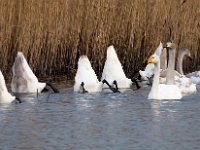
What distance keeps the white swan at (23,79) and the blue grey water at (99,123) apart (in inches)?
15.2

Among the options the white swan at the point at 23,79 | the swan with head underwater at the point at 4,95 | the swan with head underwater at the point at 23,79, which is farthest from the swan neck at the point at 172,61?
the swan with head underwater at the point at 4,95

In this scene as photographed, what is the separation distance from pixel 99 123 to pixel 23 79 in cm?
391

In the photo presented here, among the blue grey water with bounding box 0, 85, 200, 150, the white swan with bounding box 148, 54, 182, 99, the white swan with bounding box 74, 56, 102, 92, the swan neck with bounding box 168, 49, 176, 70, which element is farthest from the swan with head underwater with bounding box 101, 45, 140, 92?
the white swan with bounding box 148, 54, 182, 99

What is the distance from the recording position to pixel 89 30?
1683 centimetres

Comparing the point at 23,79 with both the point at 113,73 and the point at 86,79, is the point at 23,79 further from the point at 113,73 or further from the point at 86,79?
the point at 113,73

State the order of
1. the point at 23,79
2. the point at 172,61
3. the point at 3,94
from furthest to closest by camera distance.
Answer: the point at 172,61 → the point at 23,79 → the point at 3,94

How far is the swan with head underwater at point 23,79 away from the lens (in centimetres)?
1472

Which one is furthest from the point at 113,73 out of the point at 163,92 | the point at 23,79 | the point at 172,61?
the point at 163,92

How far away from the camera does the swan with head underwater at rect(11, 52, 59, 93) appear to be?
14.7 m

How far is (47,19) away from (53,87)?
1857 millimetres

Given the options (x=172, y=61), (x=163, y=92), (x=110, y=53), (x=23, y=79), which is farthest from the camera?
(x=172, y=61)

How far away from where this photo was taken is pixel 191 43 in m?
18.9

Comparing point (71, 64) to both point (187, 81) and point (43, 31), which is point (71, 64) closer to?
point (43, 31)

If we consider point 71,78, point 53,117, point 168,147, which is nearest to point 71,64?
point 71,78
